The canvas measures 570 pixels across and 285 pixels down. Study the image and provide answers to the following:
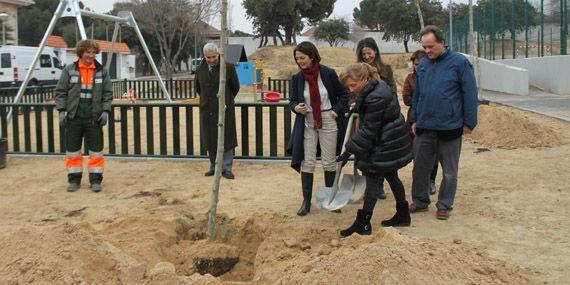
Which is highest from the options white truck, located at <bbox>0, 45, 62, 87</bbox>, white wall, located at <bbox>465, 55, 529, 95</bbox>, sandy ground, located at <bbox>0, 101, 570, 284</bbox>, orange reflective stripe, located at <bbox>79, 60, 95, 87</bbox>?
white truck, located at <bbox>0, 45, 62, 87</bbox>

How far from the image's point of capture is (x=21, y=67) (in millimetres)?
27797

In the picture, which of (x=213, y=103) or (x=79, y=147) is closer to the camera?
(x=79, y=147)

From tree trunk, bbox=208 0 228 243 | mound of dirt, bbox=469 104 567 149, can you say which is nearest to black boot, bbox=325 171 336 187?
tree trunk, bbox=208 0 228 243

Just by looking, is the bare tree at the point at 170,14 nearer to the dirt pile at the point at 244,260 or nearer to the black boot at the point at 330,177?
the black boot at the point at 330,177

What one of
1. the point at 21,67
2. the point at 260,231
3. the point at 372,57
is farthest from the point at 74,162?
the point at 21,67

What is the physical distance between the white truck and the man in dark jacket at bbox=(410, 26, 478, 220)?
24.2 meters

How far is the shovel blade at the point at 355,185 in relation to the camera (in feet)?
17.2

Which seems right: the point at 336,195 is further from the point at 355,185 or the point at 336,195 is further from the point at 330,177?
the point at 330,177

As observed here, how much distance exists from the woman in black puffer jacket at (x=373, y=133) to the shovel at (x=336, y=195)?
0.94 ft

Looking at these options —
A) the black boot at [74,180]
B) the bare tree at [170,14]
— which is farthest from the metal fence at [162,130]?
the bare tree at [170,14]

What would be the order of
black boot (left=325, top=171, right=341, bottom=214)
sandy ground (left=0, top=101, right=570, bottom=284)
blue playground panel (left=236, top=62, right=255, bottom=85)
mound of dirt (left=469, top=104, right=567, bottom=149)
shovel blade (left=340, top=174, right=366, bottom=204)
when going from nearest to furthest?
sandy ground (left=0, top=101, right=570, bottom=284)
shovel blade (left=340, top=174, right=366, bottom=204)
black boot (left=325, top=171, right=341, bottom=214)
mound of dirt (left=469, top=104, right=567, bottom=149)
blue playground panel (left=236, top=62, right=255, bottom=85)

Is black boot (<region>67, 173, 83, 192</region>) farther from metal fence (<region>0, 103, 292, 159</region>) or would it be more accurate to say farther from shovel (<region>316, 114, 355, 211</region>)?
shovel (<region>316, 114, 355, 211</region>)

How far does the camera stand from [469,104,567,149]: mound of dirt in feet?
32.0

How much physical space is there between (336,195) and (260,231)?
2.43ft
